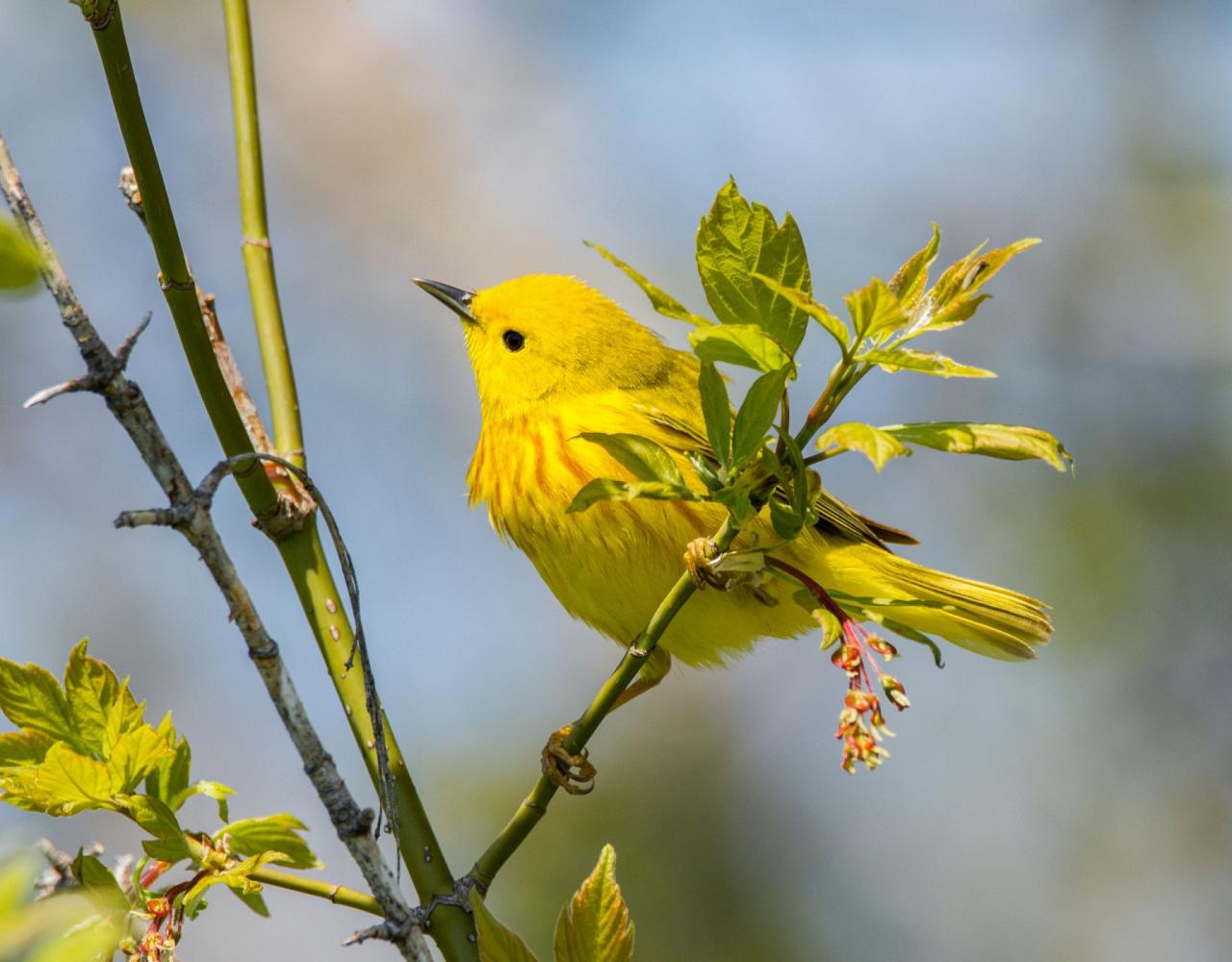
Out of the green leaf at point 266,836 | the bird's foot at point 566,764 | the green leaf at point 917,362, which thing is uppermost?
the green leaf at point 917,362

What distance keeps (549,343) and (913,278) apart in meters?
2.03

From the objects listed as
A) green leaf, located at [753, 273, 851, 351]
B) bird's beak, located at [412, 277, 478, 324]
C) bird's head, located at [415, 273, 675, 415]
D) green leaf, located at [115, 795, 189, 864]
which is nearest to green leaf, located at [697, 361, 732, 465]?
green leaf, located at [753, 273, 851, 351]

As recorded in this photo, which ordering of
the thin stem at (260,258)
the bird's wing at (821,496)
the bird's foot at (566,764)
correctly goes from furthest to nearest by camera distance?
the bird's wing at (821,496)
the bird's foot at (566,764)
the thin stem at (260,258)

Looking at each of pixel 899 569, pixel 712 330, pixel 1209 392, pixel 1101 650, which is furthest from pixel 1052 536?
pixel 712 330

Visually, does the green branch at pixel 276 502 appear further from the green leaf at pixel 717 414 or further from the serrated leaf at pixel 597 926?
the green leaf at pixel 717 414

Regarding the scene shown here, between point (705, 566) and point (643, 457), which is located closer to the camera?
point (643, 457)

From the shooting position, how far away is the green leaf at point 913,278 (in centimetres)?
114

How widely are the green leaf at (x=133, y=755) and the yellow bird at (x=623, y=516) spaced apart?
4.93 feet

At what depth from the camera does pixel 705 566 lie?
1.28 metres

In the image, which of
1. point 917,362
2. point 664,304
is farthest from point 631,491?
point 917,362

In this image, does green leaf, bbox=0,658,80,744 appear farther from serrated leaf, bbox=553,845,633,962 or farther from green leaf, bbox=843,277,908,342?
green leaf, bbox=843,277,908,342

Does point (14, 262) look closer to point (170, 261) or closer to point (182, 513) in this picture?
point (182, 513)

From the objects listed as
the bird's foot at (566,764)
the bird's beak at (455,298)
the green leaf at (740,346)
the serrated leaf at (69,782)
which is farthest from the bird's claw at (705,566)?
the bird's beak at (455,298)

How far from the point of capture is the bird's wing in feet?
8.93
